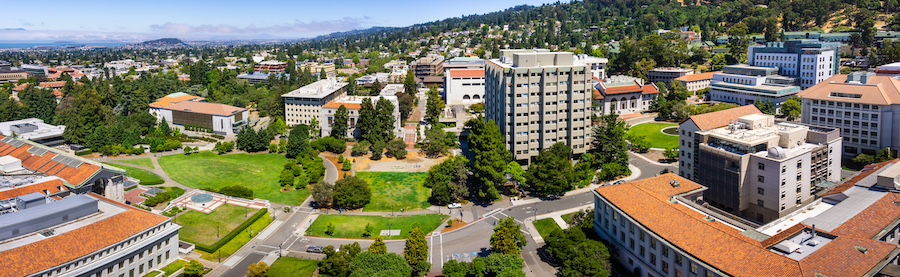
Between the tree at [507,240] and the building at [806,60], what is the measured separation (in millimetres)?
79588

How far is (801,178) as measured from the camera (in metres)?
48.3

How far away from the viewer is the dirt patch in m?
79.1

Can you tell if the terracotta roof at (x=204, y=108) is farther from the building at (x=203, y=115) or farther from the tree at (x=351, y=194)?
the tree at (x=351, y=194)

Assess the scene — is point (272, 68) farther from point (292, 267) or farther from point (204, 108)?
point (292, 267)

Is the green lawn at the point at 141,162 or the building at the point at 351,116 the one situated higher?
the building at the point at 351,116

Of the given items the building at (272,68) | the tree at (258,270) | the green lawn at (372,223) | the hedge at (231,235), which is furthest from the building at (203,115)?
the building at (272,68)

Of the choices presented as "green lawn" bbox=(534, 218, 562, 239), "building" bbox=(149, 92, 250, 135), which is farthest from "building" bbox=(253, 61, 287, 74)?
"green lawn" bbox=(534, 218, 562, 239)

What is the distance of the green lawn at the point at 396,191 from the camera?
65750 mm

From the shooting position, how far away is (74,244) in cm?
4328

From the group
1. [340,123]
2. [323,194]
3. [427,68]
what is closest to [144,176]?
[340,123]

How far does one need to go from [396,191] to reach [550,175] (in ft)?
58.8

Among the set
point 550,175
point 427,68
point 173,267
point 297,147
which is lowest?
point 173,267

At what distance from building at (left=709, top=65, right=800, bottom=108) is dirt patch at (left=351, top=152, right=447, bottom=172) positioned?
183ft

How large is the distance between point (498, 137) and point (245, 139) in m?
41.9
